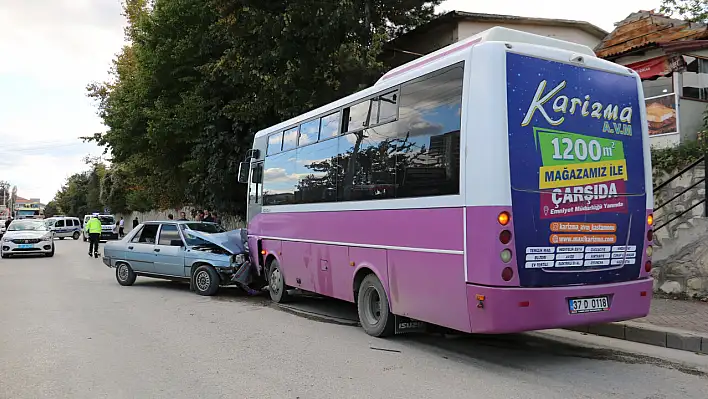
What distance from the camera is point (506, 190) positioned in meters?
5.68

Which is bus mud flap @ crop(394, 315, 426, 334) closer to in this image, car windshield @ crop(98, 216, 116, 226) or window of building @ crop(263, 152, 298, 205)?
window of building @ crop(263, 152, 298, 205)

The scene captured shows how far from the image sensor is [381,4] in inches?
646

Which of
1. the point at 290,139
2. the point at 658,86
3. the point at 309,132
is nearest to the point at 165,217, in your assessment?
the point at 290,139

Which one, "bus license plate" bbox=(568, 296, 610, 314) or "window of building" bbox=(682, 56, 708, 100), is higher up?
"window of building" bbox=(682, 56, 708, 100)

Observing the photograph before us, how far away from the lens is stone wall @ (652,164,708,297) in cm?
945

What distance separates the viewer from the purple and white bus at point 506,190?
575 centimetres

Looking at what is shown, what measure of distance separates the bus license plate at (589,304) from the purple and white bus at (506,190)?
0.05 feet

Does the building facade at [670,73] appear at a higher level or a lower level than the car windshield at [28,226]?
higher

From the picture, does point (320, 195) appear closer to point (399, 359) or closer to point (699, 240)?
point (399, 359)

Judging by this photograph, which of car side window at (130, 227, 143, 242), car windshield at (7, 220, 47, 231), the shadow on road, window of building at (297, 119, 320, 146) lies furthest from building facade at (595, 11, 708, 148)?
car windshield at (7, 220, 47, 231)

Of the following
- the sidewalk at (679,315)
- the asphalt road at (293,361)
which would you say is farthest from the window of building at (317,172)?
the sidewalk at (679,315)

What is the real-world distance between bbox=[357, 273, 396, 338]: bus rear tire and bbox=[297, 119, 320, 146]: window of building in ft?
9.09

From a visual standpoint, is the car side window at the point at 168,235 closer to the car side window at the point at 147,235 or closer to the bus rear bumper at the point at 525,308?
the car side window at the point at 147,235

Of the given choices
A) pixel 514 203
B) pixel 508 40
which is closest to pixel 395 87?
pixel 508 40
